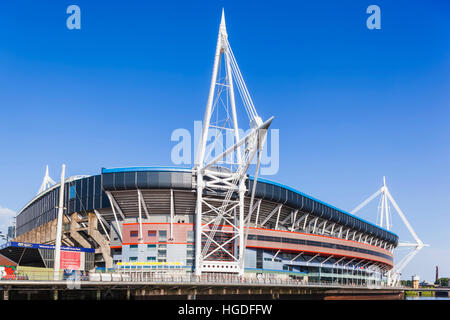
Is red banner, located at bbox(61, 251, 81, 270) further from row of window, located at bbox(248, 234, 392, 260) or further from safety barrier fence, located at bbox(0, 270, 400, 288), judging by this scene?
row of window, located at bbox(248, 234, 392, 260)

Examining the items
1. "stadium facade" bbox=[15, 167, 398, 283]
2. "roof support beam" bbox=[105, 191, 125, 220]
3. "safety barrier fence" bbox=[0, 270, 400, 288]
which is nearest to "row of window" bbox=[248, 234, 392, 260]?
"stadium facade" bbox=[15, 167, 398, 283]

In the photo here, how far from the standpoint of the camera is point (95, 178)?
295 feet

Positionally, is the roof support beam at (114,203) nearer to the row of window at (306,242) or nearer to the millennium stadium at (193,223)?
the millennium stadium at (193,223)

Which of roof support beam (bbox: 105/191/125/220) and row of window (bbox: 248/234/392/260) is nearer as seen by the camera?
roof support beam (bbox: 105/191/125/220)

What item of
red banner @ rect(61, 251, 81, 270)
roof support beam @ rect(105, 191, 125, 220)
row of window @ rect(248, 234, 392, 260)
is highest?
roof support beam @ rect(105, 191, 125, 220)

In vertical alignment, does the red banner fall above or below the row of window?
below

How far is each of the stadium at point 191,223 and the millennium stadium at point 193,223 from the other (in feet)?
0.56

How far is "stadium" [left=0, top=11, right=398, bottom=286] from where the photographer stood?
81.2 meters

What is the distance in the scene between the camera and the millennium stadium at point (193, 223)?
265 feet

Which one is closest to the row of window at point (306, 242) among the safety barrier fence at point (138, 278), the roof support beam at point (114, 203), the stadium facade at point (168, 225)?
the stadium facade at point (168, 225)

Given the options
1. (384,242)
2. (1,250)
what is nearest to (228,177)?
(1,250)

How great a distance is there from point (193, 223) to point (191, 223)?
35 cm

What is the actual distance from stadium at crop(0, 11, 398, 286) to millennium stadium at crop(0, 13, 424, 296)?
17 cm
